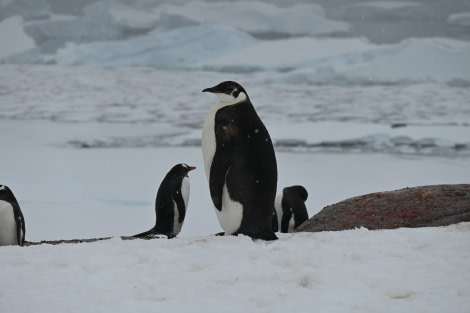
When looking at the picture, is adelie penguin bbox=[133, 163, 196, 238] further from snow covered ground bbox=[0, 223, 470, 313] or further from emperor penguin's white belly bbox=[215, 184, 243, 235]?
snow covered ground bbox=[0, 223, 470, 313]

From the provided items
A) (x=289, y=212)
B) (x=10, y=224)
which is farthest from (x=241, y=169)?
(x=289, y=212)

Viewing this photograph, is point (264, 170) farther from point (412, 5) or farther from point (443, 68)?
point (412, 5)

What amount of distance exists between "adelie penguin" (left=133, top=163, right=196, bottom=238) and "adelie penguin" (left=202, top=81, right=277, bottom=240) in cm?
196

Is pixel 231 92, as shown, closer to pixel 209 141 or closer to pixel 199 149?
pixel 209 141

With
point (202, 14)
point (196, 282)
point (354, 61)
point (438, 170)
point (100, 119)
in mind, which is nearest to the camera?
point (196, 282)

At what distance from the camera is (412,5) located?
1270 inches

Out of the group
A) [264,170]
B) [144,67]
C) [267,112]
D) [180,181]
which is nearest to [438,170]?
[267,112]

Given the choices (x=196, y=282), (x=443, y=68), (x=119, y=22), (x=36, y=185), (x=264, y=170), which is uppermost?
(x=119, y=22)

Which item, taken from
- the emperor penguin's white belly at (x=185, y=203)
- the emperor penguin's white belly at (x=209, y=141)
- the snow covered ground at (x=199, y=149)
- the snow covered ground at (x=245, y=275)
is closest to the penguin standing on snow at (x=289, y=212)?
the emperor penguin's white belly at (x=185, y=203)

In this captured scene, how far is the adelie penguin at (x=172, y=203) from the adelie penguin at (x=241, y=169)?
6.43 ft

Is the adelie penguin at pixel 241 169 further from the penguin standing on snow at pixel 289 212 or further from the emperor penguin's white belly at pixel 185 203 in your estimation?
the penguin standing on snow at pixel 289 212

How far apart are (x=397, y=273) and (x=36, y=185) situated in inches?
474

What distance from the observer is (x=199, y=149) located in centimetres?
1491

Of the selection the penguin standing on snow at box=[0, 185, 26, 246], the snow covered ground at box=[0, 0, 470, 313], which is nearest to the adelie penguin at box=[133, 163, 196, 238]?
the penguin standing on snow at box=[0, 185, 26, 246]
